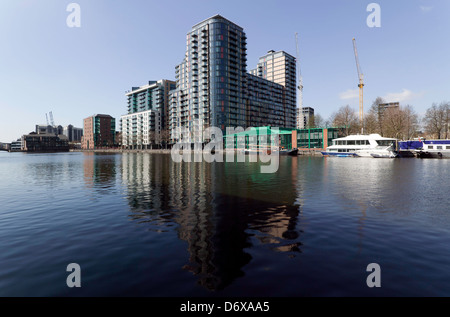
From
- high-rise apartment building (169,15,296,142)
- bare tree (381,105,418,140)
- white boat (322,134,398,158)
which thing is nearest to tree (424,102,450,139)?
bare tree (381,105,418,140)

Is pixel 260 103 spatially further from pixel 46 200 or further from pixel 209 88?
pixel 46 200

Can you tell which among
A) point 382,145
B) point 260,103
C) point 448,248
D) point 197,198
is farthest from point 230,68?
point 448,248

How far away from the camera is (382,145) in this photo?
8119 cm

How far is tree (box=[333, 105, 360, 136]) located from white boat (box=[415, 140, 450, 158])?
32.4m

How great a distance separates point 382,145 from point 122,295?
92.5 meters

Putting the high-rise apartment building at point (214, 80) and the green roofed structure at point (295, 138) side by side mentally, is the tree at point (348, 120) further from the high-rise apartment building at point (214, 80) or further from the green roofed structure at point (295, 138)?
the high-rise apartment building at point (214, 80)

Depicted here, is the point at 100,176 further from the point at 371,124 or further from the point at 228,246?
the point at 371,124

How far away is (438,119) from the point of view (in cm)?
9819

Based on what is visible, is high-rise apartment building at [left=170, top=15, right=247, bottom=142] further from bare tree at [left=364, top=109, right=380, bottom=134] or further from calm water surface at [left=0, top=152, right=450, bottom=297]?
calm water surface at [left=0, top=152, right=450, bottom=297]

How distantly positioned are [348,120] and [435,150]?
1779 inches

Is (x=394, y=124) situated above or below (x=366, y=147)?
above

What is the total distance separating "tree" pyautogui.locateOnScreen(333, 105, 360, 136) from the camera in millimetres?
111438

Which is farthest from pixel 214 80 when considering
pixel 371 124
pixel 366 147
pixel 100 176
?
pixel 100 176

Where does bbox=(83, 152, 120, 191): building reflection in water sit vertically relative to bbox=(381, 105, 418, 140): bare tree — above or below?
below
